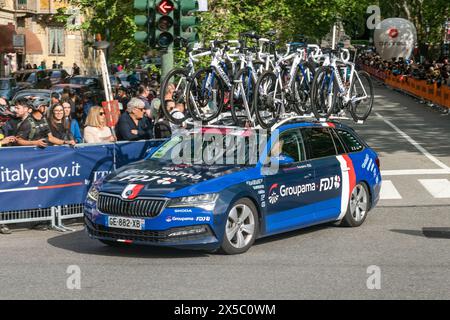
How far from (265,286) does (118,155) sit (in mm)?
5739

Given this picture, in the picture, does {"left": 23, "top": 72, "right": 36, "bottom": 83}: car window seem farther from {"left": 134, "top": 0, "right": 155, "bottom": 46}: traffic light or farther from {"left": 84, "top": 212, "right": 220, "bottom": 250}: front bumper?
{"left": 84, "top": 212, "right": 220, "bottom": 250}: front bumper

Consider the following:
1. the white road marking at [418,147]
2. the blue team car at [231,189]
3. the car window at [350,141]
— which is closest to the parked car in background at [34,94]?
the white road marking at [418,147]

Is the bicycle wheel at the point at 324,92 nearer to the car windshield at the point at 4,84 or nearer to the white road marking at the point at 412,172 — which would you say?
the white road marking at the point at 412,172

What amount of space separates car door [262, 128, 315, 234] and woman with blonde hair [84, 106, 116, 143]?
12.1ft

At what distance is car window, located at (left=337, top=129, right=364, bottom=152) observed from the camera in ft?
43.8

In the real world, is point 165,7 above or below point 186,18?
above

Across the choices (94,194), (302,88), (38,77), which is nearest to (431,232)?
(302,88)

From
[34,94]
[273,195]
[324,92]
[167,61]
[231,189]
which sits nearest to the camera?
[231,189]

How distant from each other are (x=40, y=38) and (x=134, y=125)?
60.0m

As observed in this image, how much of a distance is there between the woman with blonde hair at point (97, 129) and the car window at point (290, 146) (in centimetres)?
361

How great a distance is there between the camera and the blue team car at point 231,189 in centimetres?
1058

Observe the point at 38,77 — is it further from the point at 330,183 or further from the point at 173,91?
the point at 330,183

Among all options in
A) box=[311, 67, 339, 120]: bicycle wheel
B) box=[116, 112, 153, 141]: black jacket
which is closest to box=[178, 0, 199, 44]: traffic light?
box=[116, 112, 153, 141]: black jacket

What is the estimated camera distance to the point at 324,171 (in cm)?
1248
